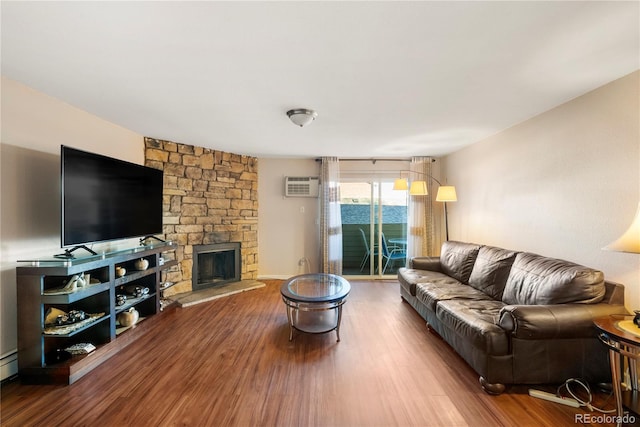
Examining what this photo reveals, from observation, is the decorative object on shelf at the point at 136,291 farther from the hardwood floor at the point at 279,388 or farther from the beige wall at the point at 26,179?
the beige wall at the point at 26,179

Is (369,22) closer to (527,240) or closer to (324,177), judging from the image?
(527,240)

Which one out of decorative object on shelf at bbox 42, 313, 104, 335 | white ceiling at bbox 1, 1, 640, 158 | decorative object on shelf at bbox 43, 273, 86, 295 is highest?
white ceiling at bbox 1, 1, 640, 158

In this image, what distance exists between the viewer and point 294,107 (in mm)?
2404

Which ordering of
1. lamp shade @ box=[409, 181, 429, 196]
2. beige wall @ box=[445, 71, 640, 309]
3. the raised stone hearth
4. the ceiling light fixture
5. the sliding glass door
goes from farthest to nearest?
the sliding glass door → lamp shade @ box=[409, 181, 429, 196] → the raised stone hearth → the ceiling light fixture → beige wall @ box=[445, 71, 640, 309]

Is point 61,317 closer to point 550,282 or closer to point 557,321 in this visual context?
point 557,321

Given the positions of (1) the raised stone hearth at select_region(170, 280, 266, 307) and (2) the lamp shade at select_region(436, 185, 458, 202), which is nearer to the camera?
(1) the raised stone hearth at select_region(170, 280, 266, 307)

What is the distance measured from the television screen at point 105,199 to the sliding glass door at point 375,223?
3073mm

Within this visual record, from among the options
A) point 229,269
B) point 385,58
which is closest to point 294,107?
point 385,58

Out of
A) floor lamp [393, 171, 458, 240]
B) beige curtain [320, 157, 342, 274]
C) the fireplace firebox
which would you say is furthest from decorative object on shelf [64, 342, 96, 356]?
floor lamp [393, 171, 458, 240]

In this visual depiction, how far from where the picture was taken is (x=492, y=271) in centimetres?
274

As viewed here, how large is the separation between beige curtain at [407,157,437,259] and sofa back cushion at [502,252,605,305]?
206cm

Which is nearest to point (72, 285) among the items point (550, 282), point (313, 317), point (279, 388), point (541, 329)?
point (279, 388)

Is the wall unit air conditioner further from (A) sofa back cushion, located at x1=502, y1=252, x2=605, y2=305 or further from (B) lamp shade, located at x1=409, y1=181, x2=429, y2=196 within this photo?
(A) sofa back cushion, located at x1=502, y1=252, x2=605, y2=305

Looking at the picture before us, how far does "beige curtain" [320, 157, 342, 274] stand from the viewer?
4613 millimetres
